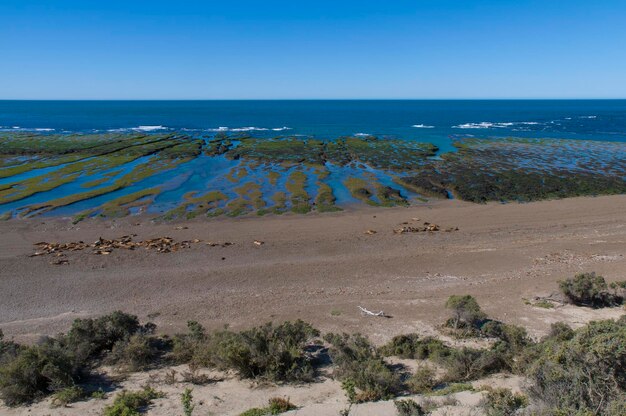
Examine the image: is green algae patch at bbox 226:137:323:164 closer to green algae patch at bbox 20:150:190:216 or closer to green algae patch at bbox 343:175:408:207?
green algae patch at bbox 20:150:190:216

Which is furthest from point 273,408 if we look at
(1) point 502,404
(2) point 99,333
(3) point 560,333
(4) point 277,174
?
(4) point 277,174

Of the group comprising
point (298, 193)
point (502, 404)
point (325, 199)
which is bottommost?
point (502, 404)

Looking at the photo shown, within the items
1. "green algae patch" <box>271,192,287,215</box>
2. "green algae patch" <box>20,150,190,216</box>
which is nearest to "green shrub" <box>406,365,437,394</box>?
"green algae patch" <box>271,192,287,215</box>

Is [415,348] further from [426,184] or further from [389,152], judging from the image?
[389,152]

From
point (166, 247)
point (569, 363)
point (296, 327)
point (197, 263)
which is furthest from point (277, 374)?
point (166, 247)

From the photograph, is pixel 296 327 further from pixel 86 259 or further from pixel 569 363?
pixel 86 259

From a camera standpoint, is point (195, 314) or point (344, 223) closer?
point (195, 314)
